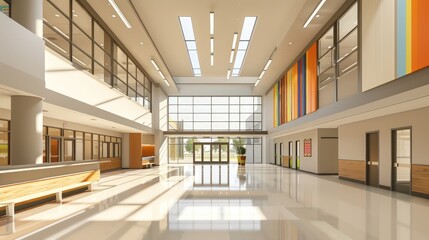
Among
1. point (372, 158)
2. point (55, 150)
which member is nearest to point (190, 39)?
point (55, 150)

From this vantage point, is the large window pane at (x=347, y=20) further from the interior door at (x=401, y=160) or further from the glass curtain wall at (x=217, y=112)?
the glass curtain wall at (x=217, y=112)

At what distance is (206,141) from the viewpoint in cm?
3766

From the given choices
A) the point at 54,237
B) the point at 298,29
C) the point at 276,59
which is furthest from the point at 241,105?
the point at 54,237

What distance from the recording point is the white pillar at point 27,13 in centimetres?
870

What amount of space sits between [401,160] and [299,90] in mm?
8795

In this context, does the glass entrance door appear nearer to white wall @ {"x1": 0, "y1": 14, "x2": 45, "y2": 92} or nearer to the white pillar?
white wall @ {"x1": 0, "y1": 14, "x2": 45, "y2": 92}

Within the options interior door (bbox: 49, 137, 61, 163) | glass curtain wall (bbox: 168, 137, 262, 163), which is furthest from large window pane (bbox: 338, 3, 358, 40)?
glass curtain wall (bbox: 168, 137, 262, 163)

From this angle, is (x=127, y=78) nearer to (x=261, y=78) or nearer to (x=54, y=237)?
(x=261, y=78)

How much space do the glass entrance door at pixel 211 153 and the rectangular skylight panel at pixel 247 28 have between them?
19.2 meters

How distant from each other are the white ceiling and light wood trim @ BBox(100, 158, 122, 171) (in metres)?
6.58

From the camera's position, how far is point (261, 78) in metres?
25.9

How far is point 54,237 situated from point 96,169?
23.6ft

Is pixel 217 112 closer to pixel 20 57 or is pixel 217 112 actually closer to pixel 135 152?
pixel 135 152

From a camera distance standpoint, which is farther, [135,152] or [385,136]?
[135,152]
